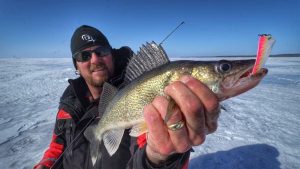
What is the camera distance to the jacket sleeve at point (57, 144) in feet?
9.60

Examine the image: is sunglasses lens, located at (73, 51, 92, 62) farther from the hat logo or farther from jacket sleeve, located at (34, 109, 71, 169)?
jacket sleeve, located at (34, 109, 71, 169)

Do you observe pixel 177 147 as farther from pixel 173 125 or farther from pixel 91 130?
pixel 91 130

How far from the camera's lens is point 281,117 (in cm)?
475

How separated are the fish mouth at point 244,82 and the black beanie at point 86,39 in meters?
2.55

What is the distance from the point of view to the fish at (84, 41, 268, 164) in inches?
53.7

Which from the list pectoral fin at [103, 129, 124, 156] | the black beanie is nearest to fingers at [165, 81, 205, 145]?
pectoral fin at [103, 129, 124, 156]

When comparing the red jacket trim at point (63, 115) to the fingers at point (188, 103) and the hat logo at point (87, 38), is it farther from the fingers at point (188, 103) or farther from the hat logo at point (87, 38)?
the fingers at point (188, 103)

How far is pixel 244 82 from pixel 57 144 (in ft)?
9.17

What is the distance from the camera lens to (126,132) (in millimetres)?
2742

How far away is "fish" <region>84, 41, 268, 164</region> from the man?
113 mm

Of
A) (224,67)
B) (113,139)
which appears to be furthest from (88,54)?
(224,67)

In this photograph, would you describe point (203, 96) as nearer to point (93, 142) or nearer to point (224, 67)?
point (224, 67)

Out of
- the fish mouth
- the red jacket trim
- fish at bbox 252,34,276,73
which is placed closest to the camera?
fish at bbox 252,34,276,73

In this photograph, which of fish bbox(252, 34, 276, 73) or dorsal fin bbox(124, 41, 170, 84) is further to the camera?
dorsal fin bbox(124, 41, 170, 84)
